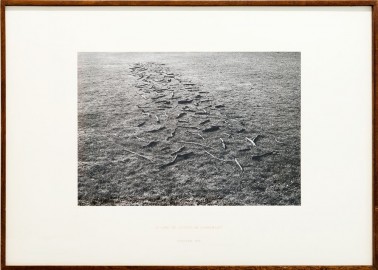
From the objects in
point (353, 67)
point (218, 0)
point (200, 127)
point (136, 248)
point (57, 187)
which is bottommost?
point (136, 248)

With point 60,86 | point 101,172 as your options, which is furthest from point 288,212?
point 60,86

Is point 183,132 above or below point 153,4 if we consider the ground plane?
below

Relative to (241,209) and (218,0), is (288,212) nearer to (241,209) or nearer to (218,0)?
(241,209)

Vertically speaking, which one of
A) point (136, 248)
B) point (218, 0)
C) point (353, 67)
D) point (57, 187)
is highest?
point (218, 0)

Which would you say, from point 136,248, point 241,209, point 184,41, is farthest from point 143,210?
point 184,41

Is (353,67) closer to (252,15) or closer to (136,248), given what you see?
(252,15)

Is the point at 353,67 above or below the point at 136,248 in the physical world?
above
